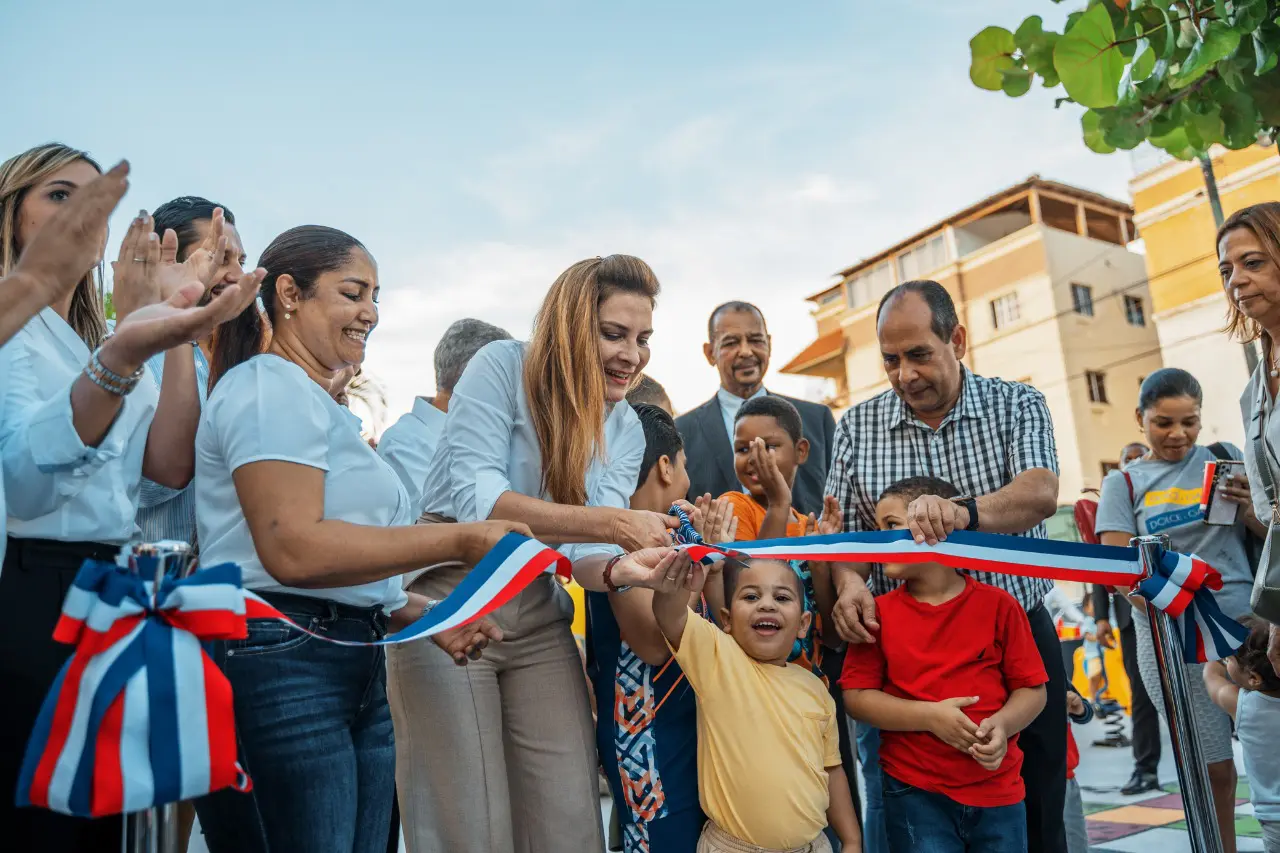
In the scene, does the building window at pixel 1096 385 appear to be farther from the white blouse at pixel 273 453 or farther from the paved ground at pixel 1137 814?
the white blouse at pixel 273 453

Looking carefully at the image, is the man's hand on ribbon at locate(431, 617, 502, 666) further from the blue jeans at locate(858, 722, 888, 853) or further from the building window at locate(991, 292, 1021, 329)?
the building window at locate(991, 292, 1021, 329)

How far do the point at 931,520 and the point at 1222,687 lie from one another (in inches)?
55.3

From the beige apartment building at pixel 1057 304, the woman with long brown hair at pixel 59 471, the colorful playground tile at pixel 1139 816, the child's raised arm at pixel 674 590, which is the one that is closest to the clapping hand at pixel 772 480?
the child's raised arm at pixel 674 590

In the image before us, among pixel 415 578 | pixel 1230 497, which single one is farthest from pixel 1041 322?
pixel 415 578

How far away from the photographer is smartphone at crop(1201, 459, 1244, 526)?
378 centimetres

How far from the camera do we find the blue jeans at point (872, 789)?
136 inches

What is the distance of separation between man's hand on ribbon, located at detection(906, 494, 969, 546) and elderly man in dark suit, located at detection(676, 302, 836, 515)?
1634 mm

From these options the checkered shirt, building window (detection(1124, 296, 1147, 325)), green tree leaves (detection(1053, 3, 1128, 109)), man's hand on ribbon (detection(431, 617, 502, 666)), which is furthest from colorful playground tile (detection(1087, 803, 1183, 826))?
building window (detection(1124, 296, 1147, 325))

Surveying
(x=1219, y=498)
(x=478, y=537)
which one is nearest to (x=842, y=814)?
(x=478, y=537)

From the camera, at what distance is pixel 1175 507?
420 cm

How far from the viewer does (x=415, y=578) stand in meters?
2.63

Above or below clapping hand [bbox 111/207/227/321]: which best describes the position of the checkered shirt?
below

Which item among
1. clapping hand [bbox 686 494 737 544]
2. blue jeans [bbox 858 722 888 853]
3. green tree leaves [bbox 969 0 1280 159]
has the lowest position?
blue jeans [bbox 858 722 888 853]

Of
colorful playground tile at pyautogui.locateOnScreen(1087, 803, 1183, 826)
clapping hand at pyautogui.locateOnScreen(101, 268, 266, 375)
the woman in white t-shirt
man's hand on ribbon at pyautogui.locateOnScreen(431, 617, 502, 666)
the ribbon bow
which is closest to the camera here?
the ribbon bow
